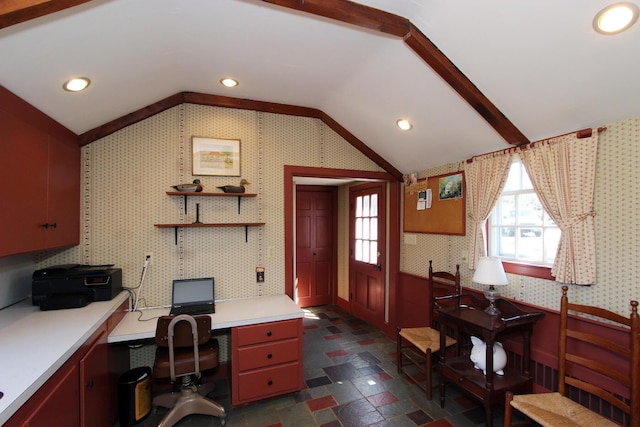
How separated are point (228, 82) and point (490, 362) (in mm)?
2954

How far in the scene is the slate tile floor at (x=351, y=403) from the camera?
89.9 inches

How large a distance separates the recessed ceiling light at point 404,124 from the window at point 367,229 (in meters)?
1.44

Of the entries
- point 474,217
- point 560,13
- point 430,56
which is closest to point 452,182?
Answer: point 474,217

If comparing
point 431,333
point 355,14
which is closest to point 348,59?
point 355,14

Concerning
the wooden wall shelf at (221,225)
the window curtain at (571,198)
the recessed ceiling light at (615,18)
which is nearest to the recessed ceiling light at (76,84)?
the wooden wall shelf at (221,225)

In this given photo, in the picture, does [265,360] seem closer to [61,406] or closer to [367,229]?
[61,406]

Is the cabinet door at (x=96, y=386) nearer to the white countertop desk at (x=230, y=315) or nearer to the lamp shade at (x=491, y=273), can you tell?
the white countertop desk at (x=230, y=315)

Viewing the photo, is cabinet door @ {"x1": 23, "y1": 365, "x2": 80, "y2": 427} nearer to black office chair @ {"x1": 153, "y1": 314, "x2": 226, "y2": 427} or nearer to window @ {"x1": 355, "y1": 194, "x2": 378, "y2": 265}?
black office chair @ {"x1": 153, "y1": 314, "x2": 226, "y2": 427}

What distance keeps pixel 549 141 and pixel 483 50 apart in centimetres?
87

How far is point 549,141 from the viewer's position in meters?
2.11

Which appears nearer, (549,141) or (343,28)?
(343,28)

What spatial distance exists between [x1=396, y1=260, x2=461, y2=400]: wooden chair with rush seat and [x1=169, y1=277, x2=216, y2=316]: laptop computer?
6.07 ft

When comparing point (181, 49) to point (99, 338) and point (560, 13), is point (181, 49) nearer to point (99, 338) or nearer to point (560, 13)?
point (99, 338)

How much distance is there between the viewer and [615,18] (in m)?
1.35
